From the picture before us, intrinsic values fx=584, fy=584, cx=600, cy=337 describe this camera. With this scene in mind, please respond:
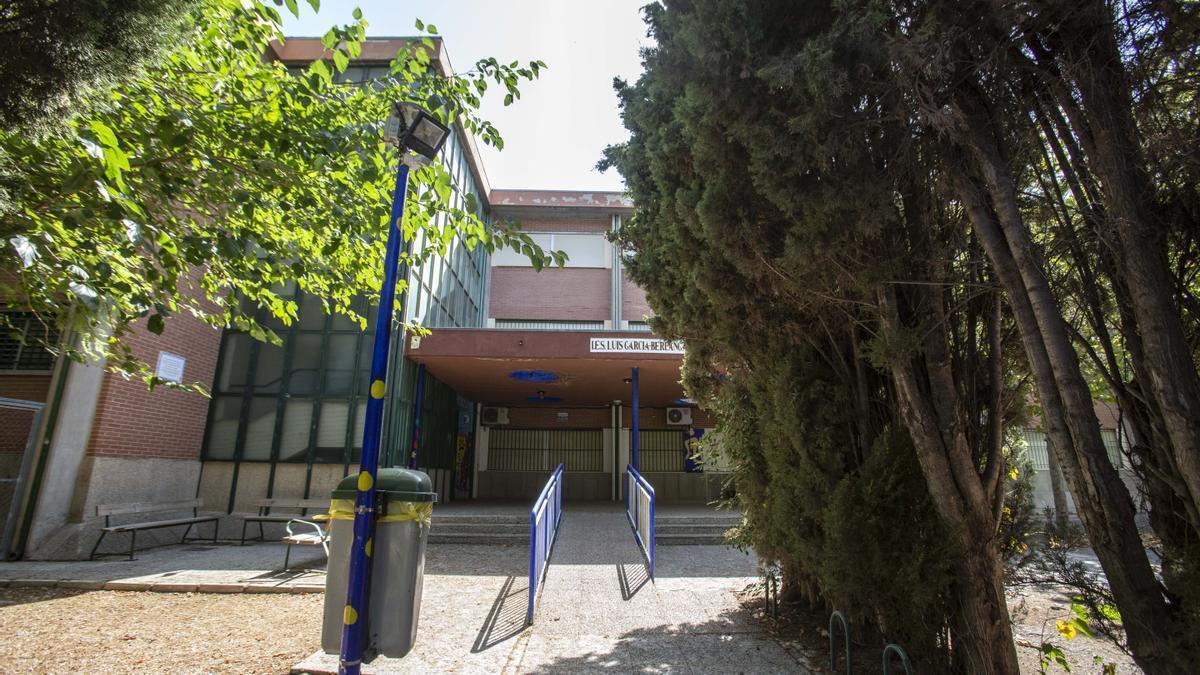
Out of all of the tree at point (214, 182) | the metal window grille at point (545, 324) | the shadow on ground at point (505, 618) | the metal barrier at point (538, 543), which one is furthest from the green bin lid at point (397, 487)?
the metal window grille at point (545, 324)

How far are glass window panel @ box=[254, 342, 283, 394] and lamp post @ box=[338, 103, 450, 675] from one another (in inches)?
394

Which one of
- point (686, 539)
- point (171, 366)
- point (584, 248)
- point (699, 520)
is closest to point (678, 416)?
point (584, 248)

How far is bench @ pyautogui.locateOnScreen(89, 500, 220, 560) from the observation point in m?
8.50

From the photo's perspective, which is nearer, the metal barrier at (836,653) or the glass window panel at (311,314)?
the metal barrier at (836,653)

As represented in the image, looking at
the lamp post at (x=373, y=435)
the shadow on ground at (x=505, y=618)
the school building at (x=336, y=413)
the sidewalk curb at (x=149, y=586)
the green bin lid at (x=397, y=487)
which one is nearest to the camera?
the lamp post at (x=373, y=435)

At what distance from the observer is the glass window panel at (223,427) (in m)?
11.5

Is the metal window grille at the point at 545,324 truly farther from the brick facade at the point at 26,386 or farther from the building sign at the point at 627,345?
the brick facade at the point at 26,386

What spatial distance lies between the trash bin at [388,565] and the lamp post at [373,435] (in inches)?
2.9

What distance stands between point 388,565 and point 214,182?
278 cm

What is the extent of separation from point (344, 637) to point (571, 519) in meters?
9.65

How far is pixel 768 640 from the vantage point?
4.91m

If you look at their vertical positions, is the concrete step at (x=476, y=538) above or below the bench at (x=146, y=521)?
below

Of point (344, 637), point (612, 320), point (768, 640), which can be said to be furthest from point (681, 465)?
point (344, 637)

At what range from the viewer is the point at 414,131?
3.33 m
